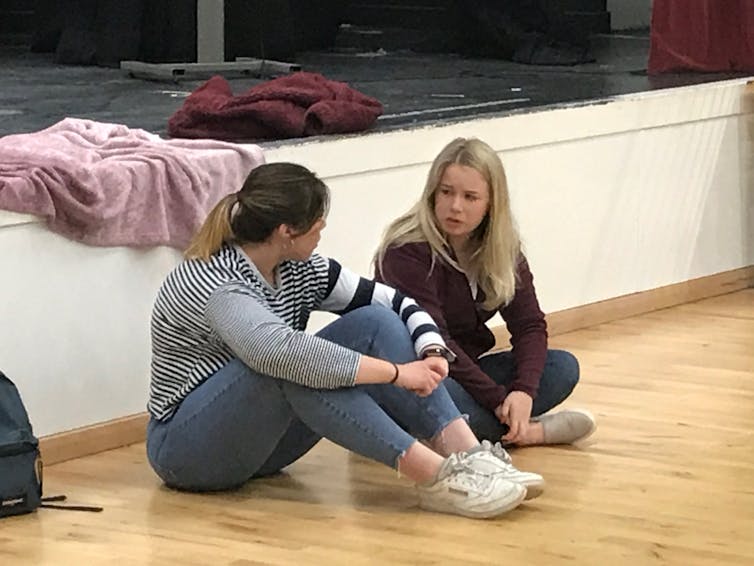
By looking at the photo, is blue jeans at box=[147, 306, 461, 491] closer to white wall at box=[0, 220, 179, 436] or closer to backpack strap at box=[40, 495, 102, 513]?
backpack strap at box=[40, 495, 102, 513]

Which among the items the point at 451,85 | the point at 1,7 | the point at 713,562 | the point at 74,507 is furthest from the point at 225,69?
the point at 713,562

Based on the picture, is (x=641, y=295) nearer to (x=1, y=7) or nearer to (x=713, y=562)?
(x=713, y=562)

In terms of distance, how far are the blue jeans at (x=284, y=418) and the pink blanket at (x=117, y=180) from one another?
0.41 meters

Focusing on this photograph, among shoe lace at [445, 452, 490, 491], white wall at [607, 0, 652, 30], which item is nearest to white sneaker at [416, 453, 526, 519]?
shoe lace at [445, 452, 490, 491]

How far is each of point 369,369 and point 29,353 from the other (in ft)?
2.23

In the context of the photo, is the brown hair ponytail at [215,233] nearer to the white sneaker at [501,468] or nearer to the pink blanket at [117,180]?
the pink blanket at [117,180]

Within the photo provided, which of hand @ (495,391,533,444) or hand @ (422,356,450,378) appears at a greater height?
hand @ (422,356,450,378)

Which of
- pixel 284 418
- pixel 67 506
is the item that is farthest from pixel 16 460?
pixel 284 418

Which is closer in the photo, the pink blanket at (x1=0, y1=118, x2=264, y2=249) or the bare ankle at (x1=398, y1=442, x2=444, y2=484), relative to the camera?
the bare ankle at (x1=398, y1=442, x2=444, y2=484)

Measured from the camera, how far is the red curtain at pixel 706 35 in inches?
183

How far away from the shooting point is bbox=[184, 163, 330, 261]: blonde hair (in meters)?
2.53

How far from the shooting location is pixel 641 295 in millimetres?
4180

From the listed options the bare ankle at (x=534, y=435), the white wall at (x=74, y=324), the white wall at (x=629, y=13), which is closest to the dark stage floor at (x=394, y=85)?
the white wall at (x=629, y=13)

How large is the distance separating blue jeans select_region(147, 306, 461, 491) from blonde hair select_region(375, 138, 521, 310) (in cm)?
27
